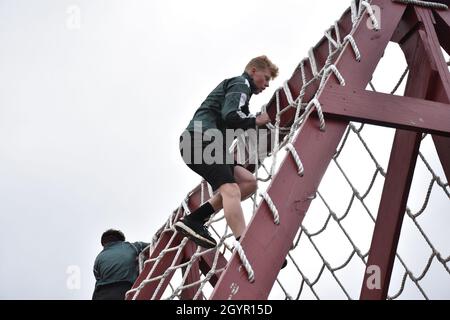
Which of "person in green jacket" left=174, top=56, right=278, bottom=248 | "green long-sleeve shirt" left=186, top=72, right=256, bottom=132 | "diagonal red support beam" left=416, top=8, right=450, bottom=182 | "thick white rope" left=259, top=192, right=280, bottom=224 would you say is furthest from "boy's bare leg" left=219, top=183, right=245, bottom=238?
"diagonal red support beam" left=416, top=8, right=450, bottom=182

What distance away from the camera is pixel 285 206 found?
3061 mm

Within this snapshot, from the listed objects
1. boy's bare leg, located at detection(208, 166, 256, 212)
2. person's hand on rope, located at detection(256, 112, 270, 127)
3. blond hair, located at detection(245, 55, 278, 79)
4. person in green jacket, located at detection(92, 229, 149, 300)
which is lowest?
person in green jacket, located at detection(92, 229, 149, 300)

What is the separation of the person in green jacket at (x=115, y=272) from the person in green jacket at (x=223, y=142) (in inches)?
72.3

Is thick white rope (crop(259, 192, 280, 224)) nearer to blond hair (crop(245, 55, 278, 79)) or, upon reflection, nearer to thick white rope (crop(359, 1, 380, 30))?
thick white rope (crop(359, 1, 380, 30))

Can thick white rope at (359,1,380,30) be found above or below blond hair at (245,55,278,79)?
above

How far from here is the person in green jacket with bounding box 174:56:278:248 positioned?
151 inches

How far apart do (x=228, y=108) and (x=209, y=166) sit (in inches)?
11.6

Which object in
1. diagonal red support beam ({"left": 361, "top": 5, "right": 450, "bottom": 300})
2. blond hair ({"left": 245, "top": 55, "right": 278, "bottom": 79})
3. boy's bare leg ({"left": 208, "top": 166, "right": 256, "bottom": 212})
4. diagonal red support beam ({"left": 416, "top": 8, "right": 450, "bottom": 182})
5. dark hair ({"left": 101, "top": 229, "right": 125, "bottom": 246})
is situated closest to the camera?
diagonal red support beam ({"left": 416, "top": 8, "right": 450, "bottom": 182})

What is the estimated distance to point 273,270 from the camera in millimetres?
2936

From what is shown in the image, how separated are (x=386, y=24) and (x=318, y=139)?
72 centimetres

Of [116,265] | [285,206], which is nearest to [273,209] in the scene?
[285,206]

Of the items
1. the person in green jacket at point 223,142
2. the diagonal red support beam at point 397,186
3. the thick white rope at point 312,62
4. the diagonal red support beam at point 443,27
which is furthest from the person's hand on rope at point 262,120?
the diagonal red support beam at point 443,27

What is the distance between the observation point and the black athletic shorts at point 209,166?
12.8ft

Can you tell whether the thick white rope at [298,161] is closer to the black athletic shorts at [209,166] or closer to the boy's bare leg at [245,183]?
the black athletic shorts at [209,166]
